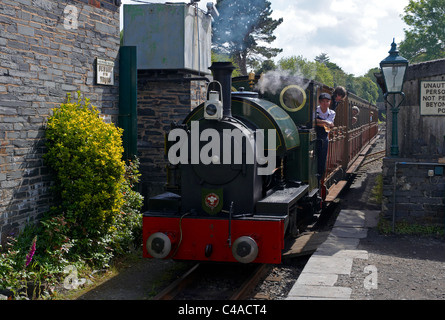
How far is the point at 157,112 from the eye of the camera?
10922 mm

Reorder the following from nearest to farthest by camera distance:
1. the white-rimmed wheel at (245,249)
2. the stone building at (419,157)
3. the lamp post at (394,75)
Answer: the white-rimmed wheel at (245,249), the stone building at (419,157), the lamp post at (394,75)

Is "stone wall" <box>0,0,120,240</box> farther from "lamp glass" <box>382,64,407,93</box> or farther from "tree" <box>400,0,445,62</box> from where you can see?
"tree" <box>400,0,445,62</box>

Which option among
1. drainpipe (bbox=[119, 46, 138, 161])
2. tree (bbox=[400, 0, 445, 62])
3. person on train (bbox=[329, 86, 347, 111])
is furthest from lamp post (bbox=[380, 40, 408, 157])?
tree (bbox=[400, 0, 445, 62])

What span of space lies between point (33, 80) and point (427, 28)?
43.2 m

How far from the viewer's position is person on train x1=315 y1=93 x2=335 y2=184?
347 inches

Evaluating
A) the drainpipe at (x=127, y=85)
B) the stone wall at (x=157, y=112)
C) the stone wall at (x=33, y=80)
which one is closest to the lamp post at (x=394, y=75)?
the stone wall at (x=157, y=112)

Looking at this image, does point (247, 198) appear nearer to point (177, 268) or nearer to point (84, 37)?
point (177, 268)

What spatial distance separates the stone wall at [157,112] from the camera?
35.5 feet

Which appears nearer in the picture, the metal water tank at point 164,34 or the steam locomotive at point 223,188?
the steam locomotive at point 223,188

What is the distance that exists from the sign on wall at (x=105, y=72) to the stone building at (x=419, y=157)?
471cm

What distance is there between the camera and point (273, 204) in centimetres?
611

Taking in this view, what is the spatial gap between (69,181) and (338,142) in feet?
21.7

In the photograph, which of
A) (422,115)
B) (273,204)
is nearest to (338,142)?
(422,115)

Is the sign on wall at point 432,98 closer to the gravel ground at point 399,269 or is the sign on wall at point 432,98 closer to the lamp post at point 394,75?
the lamp post at point 394,75
